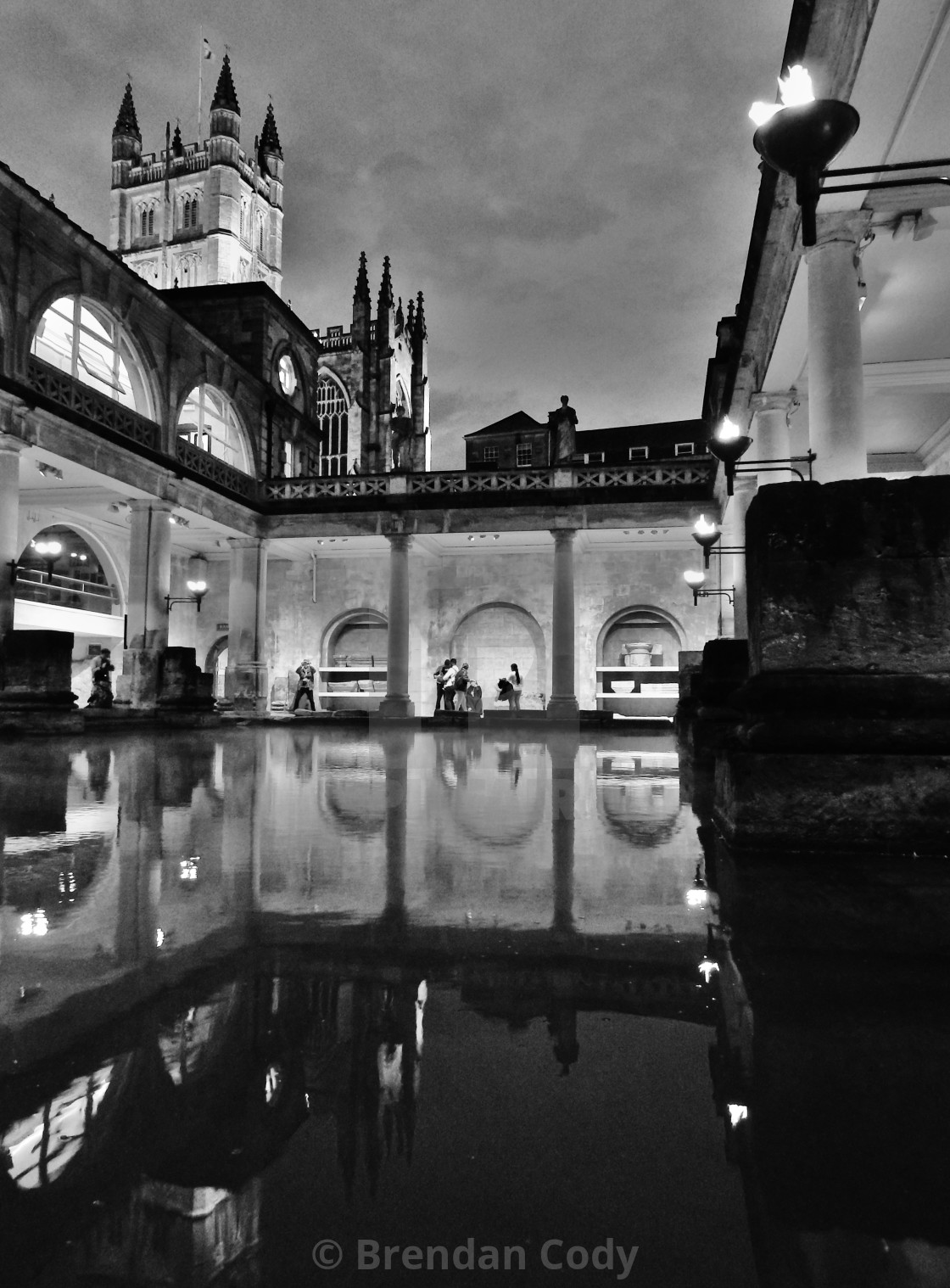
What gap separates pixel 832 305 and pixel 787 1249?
8.05m

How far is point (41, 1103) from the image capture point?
120 cm

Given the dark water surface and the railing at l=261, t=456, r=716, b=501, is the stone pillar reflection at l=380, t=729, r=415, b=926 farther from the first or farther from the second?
the railing at l=261, t=456, r=716, b=501

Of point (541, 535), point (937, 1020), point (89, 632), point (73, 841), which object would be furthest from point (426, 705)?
point (937, 1020)

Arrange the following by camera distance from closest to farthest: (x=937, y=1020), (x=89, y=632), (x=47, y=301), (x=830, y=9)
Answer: (x=937, y=1020) < (x=830, y=9) < (x=47, y=301) < (x=89, y=632)

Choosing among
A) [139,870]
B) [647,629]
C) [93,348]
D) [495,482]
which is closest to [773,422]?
[139,870]

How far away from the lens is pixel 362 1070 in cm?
132

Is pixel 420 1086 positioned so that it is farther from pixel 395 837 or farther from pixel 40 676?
pixel 40 676

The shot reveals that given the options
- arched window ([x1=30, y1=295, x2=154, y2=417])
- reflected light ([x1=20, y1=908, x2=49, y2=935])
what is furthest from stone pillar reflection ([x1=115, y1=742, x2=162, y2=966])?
arched window ([x1=30, y1=295, x2=154, y2=417])

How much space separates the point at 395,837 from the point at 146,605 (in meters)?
17.7

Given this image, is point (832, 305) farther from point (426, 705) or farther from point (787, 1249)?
point (426, 705)

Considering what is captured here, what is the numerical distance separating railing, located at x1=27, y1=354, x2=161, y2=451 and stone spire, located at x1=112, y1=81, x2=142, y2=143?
3151 inches

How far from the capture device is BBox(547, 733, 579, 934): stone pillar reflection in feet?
7.64

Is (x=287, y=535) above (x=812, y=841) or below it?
above

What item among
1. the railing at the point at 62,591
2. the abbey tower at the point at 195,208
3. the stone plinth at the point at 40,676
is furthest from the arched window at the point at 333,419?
the stone plinth at the point at 40,676
